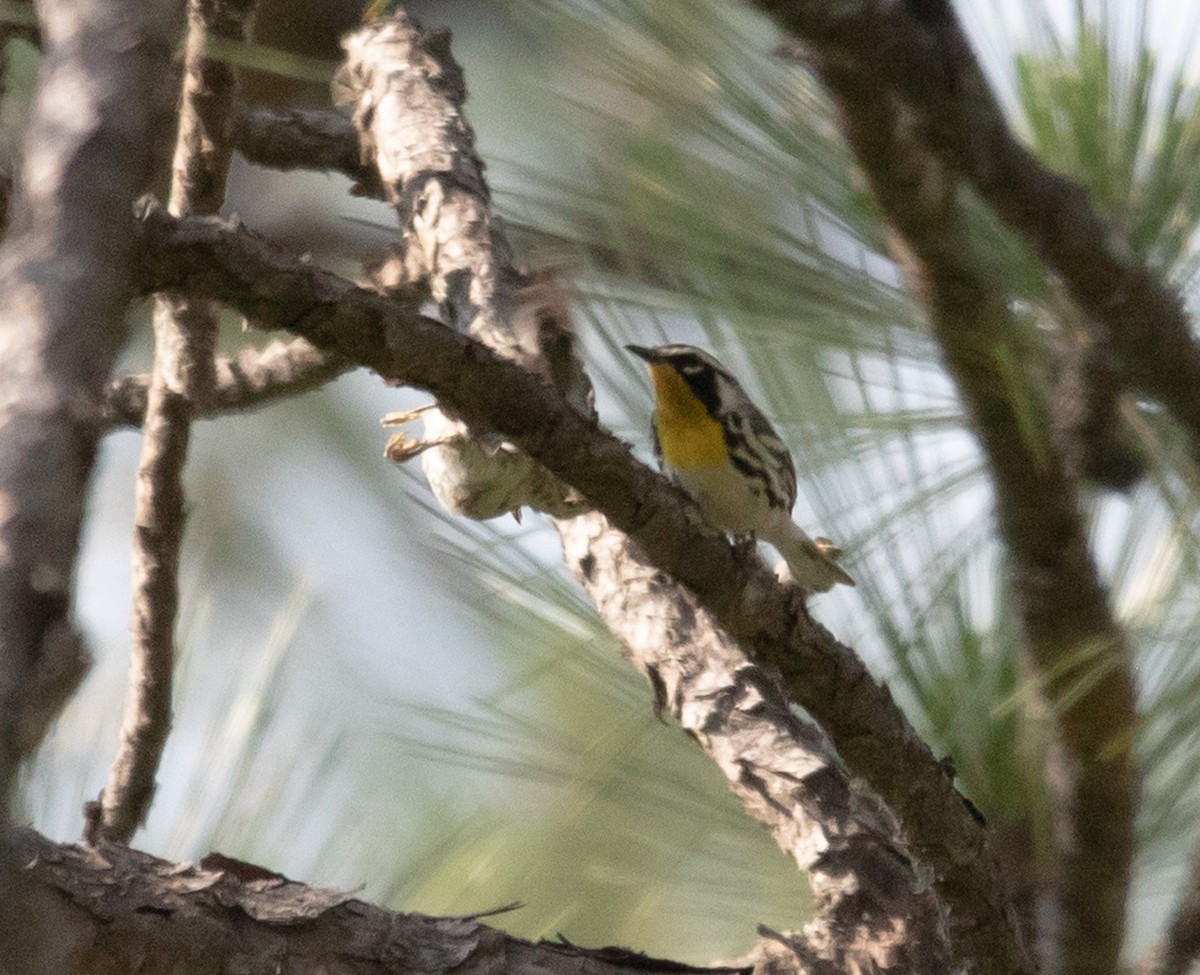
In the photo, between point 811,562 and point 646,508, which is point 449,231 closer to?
point 811,562

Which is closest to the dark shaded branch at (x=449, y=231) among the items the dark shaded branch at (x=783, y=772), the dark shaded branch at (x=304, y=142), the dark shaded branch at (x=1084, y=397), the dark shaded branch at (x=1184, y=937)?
the dark shaded branch at (x=304, y=142)

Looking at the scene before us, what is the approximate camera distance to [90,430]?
14.8 inches

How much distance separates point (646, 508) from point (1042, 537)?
15.5 inches

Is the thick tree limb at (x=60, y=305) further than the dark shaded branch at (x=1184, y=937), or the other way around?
the dark shaded branch at (x=1184, y=937)

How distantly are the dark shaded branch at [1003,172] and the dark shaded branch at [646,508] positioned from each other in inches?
12.1

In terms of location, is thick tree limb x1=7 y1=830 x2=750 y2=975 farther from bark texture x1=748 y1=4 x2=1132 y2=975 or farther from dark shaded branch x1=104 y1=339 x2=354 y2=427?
dark shaded branch x1=104 y1=339 x2=354 y2=427

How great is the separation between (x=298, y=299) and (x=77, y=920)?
47 cm

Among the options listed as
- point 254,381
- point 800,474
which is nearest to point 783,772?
point 800,474

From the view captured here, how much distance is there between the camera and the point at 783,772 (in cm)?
145

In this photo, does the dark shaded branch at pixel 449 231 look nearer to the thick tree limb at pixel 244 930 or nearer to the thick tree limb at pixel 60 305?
the thick tree limb at pixel 244 930

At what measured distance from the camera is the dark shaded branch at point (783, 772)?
134cm

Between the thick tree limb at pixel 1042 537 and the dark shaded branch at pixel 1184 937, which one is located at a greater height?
the thick tree limb at pixel 1042 537

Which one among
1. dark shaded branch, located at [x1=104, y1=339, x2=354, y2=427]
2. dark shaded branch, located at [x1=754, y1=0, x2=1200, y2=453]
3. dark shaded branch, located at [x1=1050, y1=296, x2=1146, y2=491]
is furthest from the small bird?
dark shaded branch, located at [x1=754, y1=0, x2=1200, y2=453]

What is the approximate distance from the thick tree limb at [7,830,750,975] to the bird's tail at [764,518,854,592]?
23.9 inches
